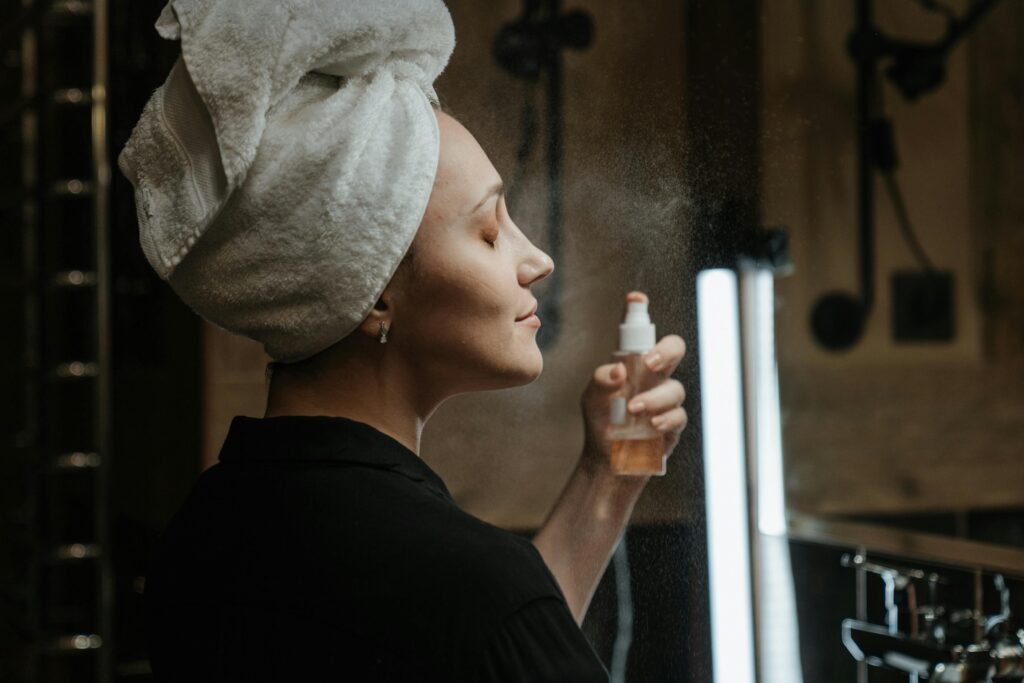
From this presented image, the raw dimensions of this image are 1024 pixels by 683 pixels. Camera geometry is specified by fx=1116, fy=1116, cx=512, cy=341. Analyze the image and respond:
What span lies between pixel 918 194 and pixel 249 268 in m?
0.53

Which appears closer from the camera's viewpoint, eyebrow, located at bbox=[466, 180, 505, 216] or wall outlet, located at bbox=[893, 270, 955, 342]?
eyebrow, located at bbox=[466, 180, 505, 216]

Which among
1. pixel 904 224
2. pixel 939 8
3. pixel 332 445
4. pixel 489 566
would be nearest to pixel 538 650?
pixel 489 566

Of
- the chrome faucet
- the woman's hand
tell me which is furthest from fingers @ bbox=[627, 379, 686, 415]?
the chrome faucet

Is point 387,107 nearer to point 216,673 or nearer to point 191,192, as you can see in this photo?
point 191,192

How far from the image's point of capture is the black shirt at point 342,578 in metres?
0.54

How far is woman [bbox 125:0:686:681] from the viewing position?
0.55 m

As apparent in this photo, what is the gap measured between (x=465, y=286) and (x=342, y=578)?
0.57 ft

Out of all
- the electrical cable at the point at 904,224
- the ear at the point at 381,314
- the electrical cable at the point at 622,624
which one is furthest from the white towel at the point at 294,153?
the electrical cable at the point at 904,224

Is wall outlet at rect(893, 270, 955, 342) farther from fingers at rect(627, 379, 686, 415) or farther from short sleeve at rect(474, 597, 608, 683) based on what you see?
short sleeve at rect(474, 597, 608, 683)

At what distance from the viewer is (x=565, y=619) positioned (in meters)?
0.56

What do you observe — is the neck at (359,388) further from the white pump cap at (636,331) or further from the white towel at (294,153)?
the white pump cap at (636,331)

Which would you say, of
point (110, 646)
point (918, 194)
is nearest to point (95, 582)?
point (110, 646)

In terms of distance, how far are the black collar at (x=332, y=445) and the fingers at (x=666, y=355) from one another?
0.15 meters

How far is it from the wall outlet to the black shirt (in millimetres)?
444
